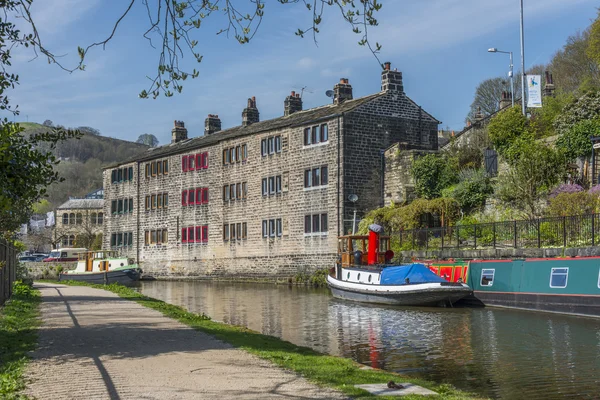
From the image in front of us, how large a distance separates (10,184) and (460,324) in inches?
500

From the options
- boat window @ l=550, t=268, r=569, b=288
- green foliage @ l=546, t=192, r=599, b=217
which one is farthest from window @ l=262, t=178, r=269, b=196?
boat window @ l=550, t=268, r=569, b=288

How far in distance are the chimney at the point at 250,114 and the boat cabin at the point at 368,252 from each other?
20.3 metres

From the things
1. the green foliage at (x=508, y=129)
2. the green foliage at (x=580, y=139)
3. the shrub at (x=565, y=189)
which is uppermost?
the green foliage at (x=508, y=129)

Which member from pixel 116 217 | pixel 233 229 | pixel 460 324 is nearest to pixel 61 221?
pixel 116 217

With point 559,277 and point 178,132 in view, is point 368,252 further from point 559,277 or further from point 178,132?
point 178,132

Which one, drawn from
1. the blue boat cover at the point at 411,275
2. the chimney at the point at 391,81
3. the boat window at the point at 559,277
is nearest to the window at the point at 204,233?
the chimney at the point at 391,81

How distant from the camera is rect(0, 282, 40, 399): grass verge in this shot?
8766mm

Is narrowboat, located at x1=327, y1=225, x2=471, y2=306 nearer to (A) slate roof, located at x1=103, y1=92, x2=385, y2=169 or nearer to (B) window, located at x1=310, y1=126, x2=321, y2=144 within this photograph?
(B) window, located at x1=310, y1=126, x2=321, y2=144

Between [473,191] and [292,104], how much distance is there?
15855mm

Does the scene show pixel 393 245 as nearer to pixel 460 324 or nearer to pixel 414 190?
pixel 414 190

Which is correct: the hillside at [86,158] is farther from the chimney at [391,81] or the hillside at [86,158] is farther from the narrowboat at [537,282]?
the narrowboat at [537,282]

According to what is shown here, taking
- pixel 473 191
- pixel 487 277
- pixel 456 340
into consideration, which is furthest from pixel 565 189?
pixel 456 340

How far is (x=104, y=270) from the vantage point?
45.1m

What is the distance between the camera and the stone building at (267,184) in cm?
3953
